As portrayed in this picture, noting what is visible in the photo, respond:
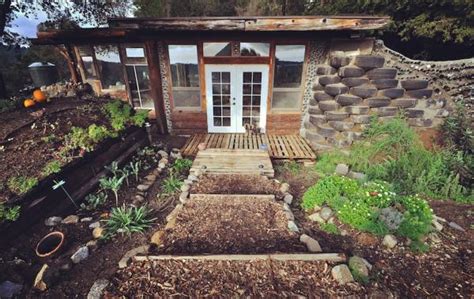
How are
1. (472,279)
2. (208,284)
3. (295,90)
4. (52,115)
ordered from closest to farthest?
1. (208,284)
2. (472,279)
3. (52,115)
4. (295,90)

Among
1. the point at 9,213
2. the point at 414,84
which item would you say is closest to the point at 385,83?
the point at 414,84

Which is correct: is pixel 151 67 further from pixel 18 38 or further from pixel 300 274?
pixel 300 274

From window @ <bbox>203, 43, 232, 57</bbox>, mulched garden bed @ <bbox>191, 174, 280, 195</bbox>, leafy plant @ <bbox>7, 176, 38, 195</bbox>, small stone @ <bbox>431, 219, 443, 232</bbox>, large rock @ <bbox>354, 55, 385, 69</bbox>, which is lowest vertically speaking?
mulched garden bed @ <bbox>191, 174, 280, 195</bbox>

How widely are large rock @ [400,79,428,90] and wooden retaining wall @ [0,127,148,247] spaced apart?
6502 millimetres

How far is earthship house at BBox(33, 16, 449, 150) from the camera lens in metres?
5.02

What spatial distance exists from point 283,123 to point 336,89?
1855 mm

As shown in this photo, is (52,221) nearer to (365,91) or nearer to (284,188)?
(284,188)

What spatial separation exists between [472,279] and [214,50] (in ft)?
21.3

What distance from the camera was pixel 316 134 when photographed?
5.91m

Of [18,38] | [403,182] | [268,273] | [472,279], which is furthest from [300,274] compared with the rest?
[18,38]

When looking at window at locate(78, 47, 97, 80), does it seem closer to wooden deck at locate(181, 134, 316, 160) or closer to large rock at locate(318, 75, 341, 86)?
wooden deck at locate(181, 134, 316, 160)

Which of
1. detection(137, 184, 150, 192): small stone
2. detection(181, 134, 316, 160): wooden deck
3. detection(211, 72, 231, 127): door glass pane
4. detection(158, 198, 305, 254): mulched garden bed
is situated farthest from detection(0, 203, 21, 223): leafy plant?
detection(211, 72, 231, 127): door glass pane

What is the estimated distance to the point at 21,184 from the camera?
119 inches

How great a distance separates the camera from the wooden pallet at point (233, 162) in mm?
4668
